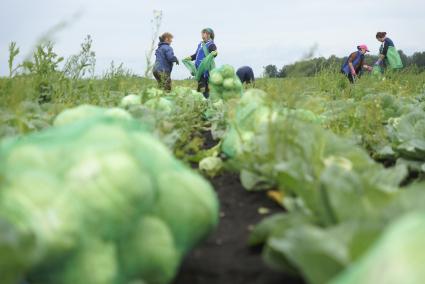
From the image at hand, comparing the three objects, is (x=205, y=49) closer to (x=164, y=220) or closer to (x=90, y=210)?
(x=164, y=220)

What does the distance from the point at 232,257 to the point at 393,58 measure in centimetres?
1072

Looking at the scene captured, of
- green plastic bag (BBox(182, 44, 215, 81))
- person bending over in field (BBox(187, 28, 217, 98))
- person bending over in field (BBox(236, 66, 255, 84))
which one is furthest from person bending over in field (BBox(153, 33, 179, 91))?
person bending over in field (BBox(236, 66, 255, 84))

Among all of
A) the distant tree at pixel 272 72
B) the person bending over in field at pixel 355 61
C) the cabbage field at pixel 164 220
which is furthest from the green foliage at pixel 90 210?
the person bending over in field at pixel 355 61

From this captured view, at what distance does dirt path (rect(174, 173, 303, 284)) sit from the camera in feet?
4.87

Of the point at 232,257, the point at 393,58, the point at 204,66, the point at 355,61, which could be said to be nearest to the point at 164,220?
the point at 232,257

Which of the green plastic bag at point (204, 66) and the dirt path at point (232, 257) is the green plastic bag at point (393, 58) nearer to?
the green plastic bag at point (204, 66)

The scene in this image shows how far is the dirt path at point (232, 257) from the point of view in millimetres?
1485

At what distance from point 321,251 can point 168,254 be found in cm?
36

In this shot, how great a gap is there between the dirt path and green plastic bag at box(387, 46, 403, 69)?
990 centimetres

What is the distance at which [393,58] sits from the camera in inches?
455

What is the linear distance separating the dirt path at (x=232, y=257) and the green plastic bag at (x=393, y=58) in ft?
32.5

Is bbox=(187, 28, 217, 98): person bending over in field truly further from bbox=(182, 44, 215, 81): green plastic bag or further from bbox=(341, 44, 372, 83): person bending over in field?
bbox=(341, 44, 372, 83): person bending over in field

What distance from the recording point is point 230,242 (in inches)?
70.2

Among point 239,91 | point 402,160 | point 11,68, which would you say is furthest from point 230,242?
point 239,91
